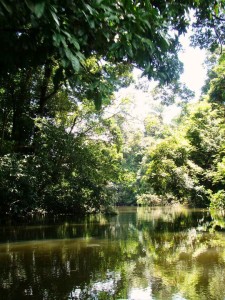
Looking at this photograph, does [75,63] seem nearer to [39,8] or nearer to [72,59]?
[72,59]

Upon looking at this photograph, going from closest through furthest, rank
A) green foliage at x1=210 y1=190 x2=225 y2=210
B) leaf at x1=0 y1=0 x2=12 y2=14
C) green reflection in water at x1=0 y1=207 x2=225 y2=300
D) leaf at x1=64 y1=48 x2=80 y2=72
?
1. leaf at x1=0 y1=0 x2=12 y2=14
2. leaf at x1=64 y1=48 x2=80 y2=72
3. green reflection in water at x1=0 y1=207 x2=225 y2=300
4. green foliage at x1=210 y1=190 x2=225 y2=210

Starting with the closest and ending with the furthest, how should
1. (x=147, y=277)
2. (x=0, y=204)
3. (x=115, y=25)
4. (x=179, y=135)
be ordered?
(x=115, y=25) → (x=147, y=277) → (x=0, y=204) → (x=179, y=135)

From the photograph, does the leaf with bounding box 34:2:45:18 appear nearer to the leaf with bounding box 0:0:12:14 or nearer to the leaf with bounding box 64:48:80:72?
the leaf with bounding box 0:0:12:14

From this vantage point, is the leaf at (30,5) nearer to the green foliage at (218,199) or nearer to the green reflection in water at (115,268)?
the green reflection in water at (115,268)

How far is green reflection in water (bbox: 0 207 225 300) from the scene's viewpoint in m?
4.43

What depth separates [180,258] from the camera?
6.41 metres

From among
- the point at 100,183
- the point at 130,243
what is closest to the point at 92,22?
the point at 130,243

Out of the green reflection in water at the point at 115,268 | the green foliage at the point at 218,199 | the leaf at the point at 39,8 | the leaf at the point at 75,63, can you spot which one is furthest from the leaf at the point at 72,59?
the green foliage at the point at 218,199

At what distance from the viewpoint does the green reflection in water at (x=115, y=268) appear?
4.43 meters

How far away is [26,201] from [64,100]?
5.85 metres

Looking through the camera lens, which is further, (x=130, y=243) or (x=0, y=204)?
(x=0, y=204)

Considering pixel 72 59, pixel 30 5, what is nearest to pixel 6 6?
pixel 30 5

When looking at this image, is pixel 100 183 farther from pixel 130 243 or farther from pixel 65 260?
pixel 65 260

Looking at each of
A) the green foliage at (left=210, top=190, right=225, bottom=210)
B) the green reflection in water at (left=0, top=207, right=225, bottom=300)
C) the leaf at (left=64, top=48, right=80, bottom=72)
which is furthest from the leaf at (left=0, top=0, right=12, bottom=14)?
the green foliage at (left=210, top=190, right=225, bottom=210)
